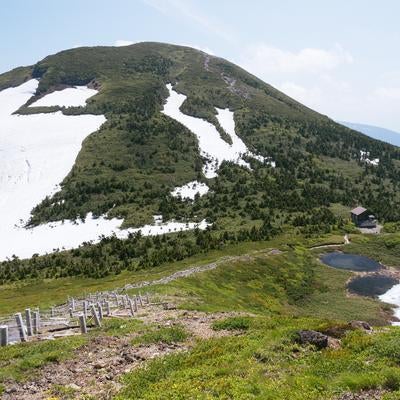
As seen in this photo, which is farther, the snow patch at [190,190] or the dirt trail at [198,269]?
the snow patch at [190,190]

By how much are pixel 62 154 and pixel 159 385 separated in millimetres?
155785

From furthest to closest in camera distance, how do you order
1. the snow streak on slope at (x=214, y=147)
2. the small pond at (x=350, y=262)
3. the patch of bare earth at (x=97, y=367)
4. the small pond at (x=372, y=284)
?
the snow streak on slope at (x=214, y=147), the small pond at (x=350, y=262), the small pond at (x=372, y=284), the patch of bare earth at (x=97, y=367)

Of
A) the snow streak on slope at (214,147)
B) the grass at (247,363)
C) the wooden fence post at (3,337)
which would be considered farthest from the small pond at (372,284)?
the snow streak on slope at (214,147)

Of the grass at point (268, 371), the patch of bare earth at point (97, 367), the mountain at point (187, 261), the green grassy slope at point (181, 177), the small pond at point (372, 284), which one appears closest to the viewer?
the grass at point (268, 371)

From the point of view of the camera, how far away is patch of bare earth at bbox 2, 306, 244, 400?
61.1ft

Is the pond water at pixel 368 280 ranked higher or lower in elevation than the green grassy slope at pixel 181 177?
lower

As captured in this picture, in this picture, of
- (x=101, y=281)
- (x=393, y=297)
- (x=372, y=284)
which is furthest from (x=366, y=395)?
(x=372, y=284)

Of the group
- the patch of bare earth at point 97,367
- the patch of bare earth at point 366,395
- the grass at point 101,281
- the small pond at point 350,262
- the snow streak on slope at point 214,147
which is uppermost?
the snow streak on slope at point 214,147

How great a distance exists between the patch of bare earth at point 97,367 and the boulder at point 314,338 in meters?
6.37

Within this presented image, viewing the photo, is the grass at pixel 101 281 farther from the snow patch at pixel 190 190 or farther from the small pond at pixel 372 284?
the snow patch at pixel 190 190

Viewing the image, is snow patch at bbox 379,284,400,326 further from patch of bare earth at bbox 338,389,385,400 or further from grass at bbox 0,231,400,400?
patch of bare earth at bbox 338,389,385,400

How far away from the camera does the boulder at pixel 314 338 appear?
20.8 m

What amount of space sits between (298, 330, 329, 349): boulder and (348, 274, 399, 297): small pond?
57.8 metres

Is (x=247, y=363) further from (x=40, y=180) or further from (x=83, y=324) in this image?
(x=40, y=180)
